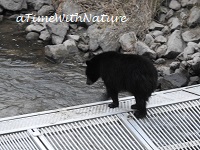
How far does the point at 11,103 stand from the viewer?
6.43 metres

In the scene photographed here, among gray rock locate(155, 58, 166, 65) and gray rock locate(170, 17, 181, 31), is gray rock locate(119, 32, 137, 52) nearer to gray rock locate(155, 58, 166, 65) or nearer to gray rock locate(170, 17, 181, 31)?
gray rock locate(155, 58, 166, 65)

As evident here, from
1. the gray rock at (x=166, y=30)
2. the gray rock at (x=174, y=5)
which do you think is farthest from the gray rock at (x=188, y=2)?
the gray rock at (x=166, y=30)

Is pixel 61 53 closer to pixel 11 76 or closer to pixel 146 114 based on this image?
pixel 11 76

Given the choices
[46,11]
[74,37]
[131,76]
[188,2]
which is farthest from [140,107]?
[46,11]

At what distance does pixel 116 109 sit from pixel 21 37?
5.84 metres

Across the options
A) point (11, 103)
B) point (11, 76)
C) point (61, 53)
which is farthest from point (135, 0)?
point (11, 103)

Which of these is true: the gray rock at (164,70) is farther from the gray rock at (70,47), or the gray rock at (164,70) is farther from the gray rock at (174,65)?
the gray rock at (70,47)

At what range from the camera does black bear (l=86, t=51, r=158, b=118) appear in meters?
4.74

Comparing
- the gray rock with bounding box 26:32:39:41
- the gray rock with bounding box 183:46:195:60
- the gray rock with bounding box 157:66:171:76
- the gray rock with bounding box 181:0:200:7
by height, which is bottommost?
the gray rock with bounding box 157:66:171:76

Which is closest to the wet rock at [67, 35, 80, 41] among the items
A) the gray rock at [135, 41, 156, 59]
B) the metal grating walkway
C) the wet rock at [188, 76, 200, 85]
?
the gray rock at [135, 41, 156, 59]

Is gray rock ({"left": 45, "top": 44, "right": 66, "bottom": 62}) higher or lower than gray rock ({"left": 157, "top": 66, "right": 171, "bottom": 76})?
higher

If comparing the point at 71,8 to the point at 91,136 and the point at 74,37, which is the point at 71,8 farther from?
the point at 91,136

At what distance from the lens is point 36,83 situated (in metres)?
7.32

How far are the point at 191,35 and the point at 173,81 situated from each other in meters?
1.88
